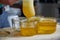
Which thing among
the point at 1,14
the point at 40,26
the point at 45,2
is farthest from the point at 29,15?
the point at 45,2

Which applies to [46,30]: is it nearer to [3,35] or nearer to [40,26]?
[40,26]

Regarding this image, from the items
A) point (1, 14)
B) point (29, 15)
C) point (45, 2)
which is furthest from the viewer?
point (45, 2)

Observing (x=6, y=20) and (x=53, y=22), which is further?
(x=6, y=20)

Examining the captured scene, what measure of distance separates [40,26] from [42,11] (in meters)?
0.99

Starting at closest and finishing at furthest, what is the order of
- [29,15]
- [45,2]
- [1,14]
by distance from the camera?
[29,15] → [1,14] → [45,2]

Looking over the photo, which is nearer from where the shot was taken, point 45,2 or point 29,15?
point 29,15

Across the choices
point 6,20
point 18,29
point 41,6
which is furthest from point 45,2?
point 18,29

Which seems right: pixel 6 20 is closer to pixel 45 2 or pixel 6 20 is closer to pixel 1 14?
pixel 1 14

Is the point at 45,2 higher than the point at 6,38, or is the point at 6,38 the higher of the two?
the point at 45,2

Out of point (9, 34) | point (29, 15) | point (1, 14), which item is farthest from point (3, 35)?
point (1, 14)

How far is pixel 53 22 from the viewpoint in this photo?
0.57 metres

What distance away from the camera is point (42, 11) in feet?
5.10

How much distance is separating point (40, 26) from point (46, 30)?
0.09 ft

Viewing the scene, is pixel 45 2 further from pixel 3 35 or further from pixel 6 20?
pixel 3 35
